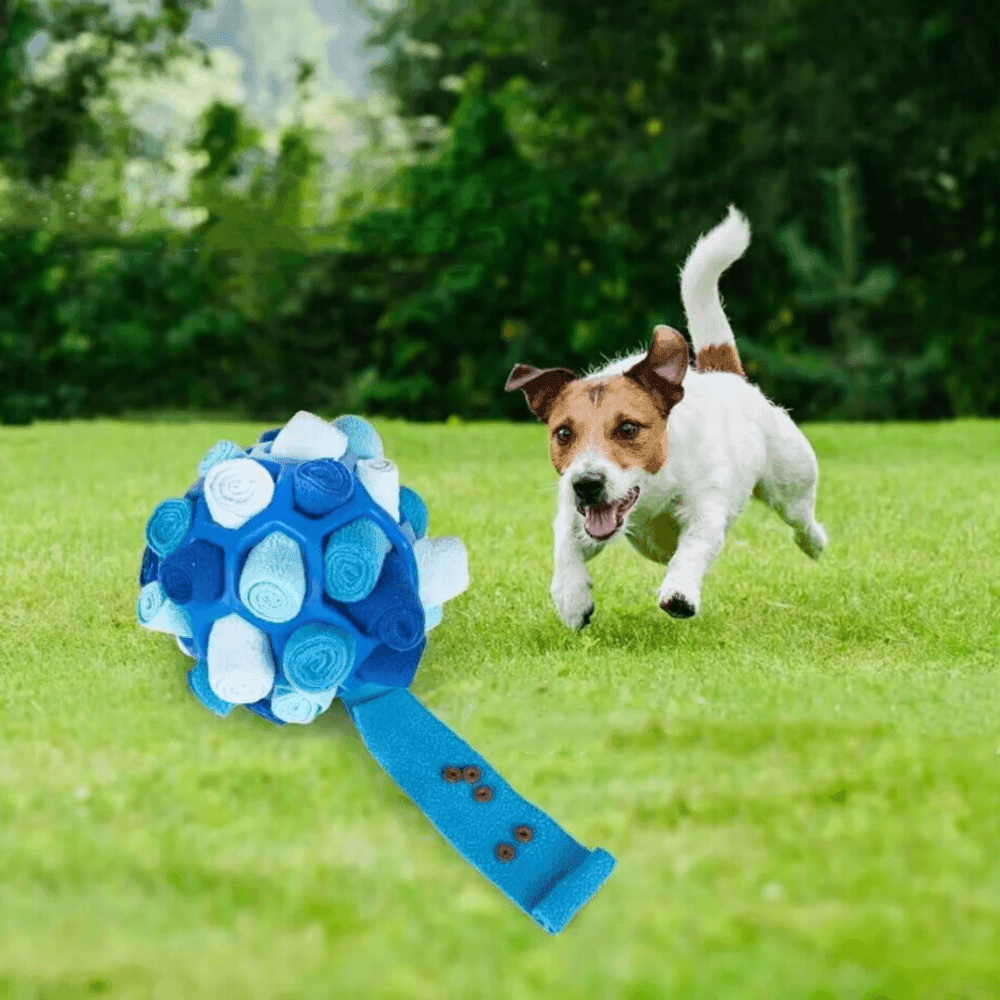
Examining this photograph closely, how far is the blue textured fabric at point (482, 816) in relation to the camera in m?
2.47

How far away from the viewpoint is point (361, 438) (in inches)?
150

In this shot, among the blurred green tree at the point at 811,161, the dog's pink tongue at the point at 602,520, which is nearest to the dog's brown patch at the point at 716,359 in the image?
the dog's pink tongue at the point at 602,520

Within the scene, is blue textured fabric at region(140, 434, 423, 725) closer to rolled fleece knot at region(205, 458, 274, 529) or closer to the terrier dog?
rolled fleece knot at region(205, 458, 274, 529)

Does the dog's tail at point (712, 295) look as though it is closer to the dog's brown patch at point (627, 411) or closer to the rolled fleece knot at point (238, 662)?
the dog's brown patch at point (627, 411)

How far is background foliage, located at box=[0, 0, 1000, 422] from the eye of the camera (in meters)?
13.9

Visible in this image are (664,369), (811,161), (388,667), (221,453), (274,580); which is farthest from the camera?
(811,161)

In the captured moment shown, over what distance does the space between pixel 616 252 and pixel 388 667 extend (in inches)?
444

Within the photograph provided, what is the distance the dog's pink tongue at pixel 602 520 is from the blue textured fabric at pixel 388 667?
60 cm

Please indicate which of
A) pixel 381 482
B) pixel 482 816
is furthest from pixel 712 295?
pixel 482 816

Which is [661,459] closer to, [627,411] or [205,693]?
[627,411]

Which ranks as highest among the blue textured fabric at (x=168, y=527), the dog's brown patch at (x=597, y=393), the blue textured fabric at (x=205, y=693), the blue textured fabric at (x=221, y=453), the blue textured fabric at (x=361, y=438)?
the dog's brown patch at (x=597, y=393)

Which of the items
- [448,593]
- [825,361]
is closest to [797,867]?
[448,593]

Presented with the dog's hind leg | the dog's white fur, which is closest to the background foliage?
the dog's hind leg

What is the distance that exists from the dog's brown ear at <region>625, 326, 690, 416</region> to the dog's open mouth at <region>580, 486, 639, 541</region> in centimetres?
30
